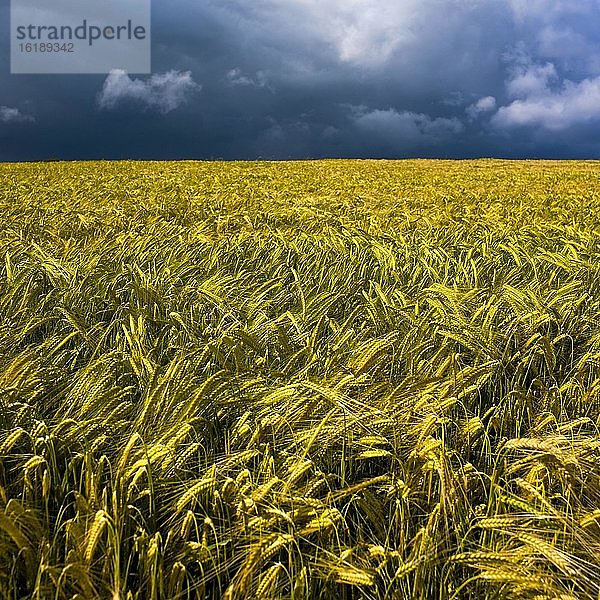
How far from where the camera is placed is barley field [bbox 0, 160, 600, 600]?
1221 mm

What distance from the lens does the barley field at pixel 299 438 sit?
1.22 metres

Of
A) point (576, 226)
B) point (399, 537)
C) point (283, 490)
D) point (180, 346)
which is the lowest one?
point (399, 537)

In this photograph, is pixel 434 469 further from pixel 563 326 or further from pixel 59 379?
pixel 563 326

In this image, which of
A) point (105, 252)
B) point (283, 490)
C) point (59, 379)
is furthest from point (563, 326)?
point (105, 252)

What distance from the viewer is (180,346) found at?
2.15 m

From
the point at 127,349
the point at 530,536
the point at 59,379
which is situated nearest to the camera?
the point at 530,536

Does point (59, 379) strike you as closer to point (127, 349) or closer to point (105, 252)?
point (127, 349)

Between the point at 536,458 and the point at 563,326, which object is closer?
the point at 536,458

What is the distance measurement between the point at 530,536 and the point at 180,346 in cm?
129

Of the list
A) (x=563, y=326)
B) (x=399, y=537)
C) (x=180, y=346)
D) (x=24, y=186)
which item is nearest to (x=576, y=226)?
(x=563, y=326)

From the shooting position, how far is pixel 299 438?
58.7 inches

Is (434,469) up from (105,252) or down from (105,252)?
down

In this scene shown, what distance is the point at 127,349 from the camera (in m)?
2.32

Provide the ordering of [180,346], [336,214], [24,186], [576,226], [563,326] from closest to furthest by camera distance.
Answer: [180,346] < [563,326] < [576,226] < [336,214] < [24,186]
